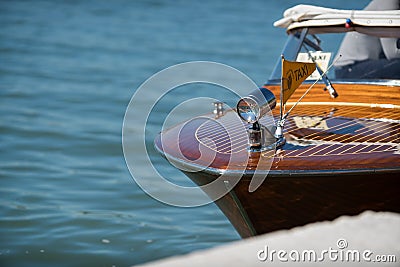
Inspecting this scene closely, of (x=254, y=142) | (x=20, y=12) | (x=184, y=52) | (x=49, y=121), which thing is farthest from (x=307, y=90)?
(x=20, y=12)

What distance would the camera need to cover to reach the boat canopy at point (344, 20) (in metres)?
4.68

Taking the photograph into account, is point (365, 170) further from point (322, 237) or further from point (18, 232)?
point (18, 232)

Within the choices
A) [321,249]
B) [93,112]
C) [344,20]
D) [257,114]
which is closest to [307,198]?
[257,114]

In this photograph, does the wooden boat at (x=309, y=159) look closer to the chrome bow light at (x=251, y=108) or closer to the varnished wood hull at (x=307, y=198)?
the varnished wood hull at (x=307, y=198)

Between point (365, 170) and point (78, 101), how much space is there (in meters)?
6.50

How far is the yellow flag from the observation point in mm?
3777

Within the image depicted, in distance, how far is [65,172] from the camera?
6828mm

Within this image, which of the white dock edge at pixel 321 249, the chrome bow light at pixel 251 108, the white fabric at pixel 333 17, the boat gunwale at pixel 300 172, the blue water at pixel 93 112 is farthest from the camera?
the blue water at pixel 93 112

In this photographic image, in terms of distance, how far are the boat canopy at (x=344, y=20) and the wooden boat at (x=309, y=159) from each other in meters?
0.40

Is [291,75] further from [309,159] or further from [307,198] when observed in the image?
[307,198]

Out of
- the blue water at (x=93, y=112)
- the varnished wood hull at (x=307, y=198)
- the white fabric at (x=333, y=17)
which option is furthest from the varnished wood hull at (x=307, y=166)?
the blue water at (x=93, y=112)

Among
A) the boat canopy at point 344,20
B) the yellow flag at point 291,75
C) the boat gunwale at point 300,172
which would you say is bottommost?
the boat gunwale at point 300,172

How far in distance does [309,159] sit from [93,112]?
574cm

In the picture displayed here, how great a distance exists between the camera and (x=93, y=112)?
9.04 m
